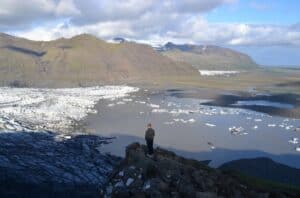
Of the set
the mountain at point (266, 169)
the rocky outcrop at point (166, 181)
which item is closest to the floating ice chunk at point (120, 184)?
the rocky outcrop at point (166, 181)

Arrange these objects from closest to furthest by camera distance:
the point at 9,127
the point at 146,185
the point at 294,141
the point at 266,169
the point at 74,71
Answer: the point at 146,185, the point at 266,169, the point at 9,127, the point at 294,141, the point at 74,71

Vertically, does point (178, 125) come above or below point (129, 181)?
below

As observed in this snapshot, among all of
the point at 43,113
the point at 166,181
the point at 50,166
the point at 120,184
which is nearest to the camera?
the point at 166,181

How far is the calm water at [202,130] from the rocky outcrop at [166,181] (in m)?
21.5

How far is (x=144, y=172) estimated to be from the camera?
53.8 ft

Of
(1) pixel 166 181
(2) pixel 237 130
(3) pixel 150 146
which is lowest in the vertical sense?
(2) pixel 237 130

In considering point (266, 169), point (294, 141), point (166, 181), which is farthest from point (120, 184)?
point (294, 141)

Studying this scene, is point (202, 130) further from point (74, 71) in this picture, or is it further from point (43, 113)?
point (74, 71)

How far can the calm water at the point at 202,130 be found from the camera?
43.7 m

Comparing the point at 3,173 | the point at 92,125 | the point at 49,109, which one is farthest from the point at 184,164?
the point at 49,109

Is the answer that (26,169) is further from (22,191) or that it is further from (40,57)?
(40,57)

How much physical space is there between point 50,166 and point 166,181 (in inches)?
Answer: 818

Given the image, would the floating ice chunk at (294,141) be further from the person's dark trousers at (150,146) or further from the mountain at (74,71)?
the mountain at (74,71)

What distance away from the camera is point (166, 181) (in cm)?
1616
